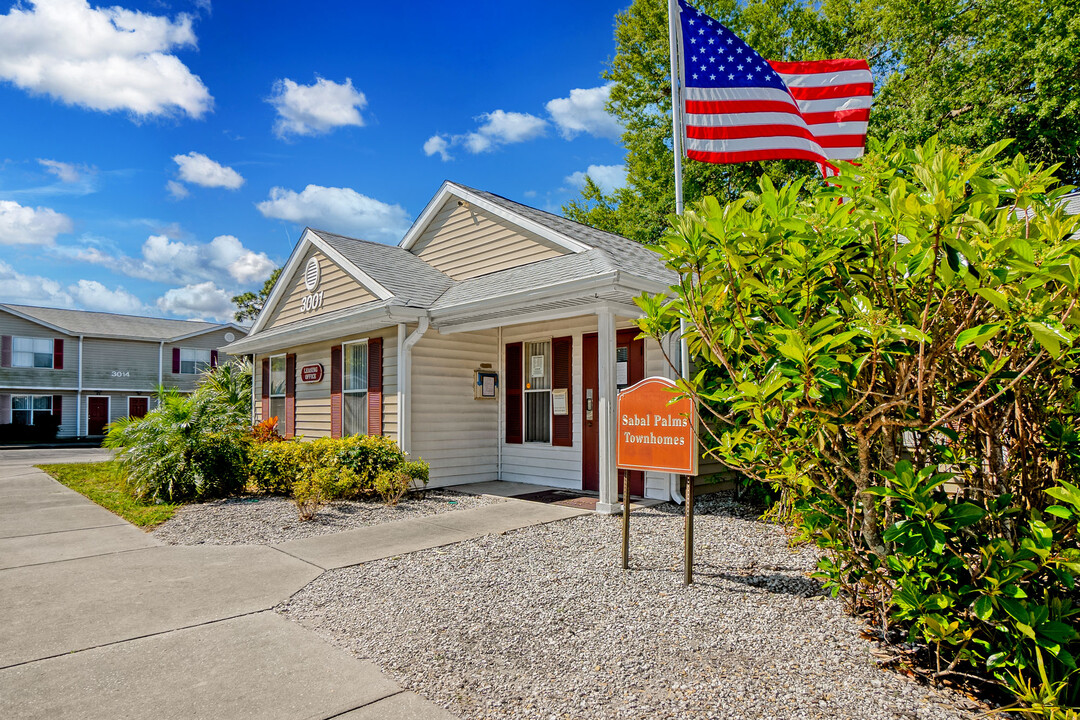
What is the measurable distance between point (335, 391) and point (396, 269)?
8.30 feet

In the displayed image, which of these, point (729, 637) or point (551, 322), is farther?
point (551, 322)

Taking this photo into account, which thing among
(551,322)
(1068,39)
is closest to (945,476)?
(551,322)

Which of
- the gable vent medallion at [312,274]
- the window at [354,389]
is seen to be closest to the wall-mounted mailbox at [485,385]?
the window at [354,389]

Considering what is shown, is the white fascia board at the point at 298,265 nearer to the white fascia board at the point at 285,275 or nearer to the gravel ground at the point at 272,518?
the white fascia board at the point at 285,275

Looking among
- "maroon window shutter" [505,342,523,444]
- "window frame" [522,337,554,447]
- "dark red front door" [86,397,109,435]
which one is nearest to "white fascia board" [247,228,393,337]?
"maroon window shutter" [505,342,523,444]

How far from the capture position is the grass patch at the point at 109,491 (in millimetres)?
7596

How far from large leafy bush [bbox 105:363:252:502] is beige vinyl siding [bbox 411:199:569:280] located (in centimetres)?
461

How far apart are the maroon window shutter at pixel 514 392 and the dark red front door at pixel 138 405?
28.6m

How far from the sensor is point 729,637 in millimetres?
3537

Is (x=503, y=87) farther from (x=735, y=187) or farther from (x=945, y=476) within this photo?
(x=945, y=476)

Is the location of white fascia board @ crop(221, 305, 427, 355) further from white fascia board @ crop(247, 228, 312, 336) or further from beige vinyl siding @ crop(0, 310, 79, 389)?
beige vinyl siding @ crop(0, 310, 79, 389)

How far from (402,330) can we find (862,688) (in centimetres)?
764

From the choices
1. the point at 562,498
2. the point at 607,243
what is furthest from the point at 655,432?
the point at 607,243

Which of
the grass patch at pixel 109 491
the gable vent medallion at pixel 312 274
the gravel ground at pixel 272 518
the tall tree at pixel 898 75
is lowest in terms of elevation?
the grass patch at pixel 109 491
